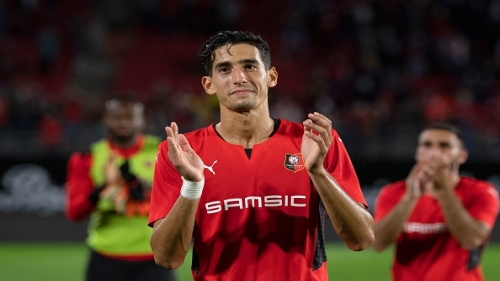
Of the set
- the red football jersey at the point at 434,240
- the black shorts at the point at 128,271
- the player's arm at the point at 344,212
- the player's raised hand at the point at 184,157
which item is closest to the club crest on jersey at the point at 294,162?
the player's arm at the point at 344,212

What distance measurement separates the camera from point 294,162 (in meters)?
3.90

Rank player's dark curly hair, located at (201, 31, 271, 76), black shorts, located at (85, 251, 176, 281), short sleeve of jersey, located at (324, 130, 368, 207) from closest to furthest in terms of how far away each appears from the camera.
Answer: short sleeve of jersey, located at (324, 130, 368, 207) → player's dark curly hair, located at (201, 31, 271, 76) → black shorts, located at (85, 251, 176, 281)

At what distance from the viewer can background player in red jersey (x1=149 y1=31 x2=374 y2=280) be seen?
3750 mm

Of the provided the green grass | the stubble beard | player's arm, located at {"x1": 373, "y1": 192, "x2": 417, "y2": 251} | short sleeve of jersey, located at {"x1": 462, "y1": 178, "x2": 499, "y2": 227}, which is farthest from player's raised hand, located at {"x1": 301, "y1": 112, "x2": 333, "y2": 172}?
the green grass

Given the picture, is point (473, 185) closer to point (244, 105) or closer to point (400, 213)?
point (400, 213)

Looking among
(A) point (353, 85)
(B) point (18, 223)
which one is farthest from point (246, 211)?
(A) point (353, 85)

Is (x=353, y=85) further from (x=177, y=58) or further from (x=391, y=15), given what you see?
(x=177, y=58)

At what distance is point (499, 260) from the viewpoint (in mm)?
12766

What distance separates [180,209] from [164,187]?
320 millimetres

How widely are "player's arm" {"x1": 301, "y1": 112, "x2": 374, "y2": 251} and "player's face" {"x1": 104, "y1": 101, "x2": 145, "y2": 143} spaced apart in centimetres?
320

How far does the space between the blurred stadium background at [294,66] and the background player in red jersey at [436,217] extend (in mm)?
8939

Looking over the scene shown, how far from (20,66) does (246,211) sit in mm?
18192

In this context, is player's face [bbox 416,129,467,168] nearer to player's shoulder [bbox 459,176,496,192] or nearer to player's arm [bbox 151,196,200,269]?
player's shoulder [bbox 459,176,496,192]

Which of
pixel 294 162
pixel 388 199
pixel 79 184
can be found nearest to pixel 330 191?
pixel 294 162
